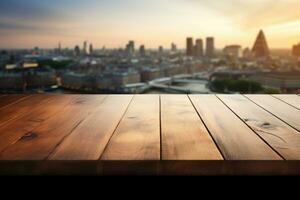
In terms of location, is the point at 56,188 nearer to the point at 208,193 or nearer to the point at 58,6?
the point at 208,193

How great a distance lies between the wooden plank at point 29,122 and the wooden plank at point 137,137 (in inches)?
10.2

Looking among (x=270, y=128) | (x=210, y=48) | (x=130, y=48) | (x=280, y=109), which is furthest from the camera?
(x=130, y=48)

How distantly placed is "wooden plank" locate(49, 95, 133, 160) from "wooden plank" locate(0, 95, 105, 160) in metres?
0.02

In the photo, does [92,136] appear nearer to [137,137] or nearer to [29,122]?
[137,137]

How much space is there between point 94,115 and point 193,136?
16.9 inches

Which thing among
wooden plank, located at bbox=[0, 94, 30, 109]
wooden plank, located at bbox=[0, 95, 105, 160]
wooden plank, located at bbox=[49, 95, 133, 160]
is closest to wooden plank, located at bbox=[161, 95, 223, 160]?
wooden plank, located at bbox=[49, 95, 133, 160]

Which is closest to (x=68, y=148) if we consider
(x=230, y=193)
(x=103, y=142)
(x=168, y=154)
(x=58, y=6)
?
(x=103, y=142)

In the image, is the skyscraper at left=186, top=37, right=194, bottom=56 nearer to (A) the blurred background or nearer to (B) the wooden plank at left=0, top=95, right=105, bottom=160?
(A) the blurred background

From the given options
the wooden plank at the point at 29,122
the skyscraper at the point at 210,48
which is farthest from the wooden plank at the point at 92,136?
the skyscraper at the point at 210,48

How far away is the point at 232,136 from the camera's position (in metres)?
0.85

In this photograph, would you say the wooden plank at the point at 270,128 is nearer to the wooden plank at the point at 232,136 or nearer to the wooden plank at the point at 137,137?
the wooden plank at the point at 232,136

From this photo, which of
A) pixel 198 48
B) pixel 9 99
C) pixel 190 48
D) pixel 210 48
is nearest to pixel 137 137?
pixel 9 99

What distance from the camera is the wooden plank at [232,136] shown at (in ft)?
2.25

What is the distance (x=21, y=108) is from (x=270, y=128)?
0.95 m
